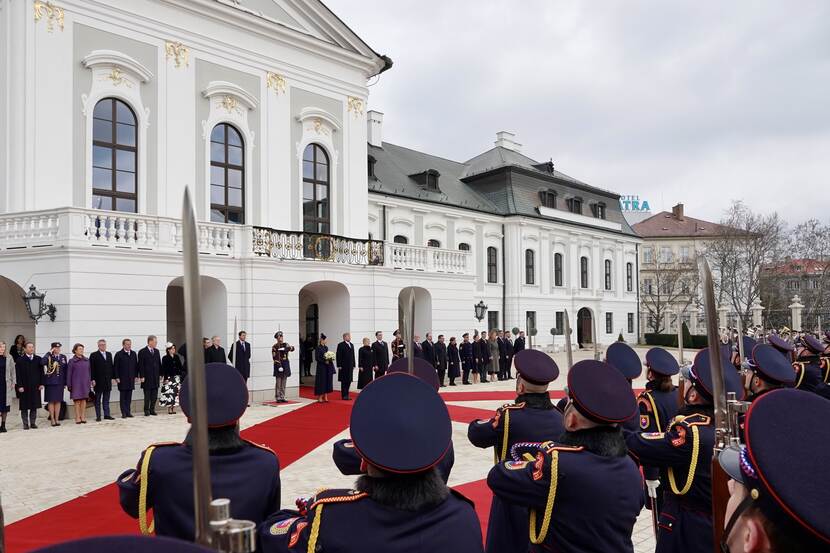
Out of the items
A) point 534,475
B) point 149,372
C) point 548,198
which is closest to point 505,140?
point 548,198

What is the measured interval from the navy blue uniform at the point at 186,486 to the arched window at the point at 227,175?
16555 millimetres

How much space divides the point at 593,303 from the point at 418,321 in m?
22.3

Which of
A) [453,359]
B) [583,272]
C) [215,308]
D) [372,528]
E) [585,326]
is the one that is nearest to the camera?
[372,528]

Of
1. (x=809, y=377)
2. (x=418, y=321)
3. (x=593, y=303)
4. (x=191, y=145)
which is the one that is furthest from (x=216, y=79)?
(x=593, y=303)

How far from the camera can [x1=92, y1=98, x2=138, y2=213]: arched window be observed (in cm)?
1705

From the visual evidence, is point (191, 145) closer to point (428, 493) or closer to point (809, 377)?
point (809, 377)


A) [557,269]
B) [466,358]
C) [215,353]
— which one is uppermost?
[557,269]

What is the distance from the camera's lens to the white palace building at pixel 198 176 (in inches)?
586

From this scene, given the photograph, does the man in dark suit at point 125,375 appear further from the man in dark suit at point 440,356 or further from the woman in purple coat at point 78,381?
the man in dark suit at point 440,356

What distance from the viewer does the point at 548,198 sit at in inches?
1555

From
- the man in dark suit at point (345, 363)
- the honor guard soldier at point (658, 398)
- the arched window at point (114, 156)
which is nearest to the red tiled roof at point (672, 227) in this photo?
the man in dark suit at point (345, 363)

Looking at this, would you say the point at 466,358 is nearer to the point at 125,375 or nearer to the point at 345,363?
the point at 345,363

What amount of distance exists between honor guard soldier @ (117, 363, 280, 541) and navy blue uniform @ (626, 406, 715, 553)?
2.25m

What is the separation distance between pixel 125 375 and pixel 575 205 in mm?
32594
